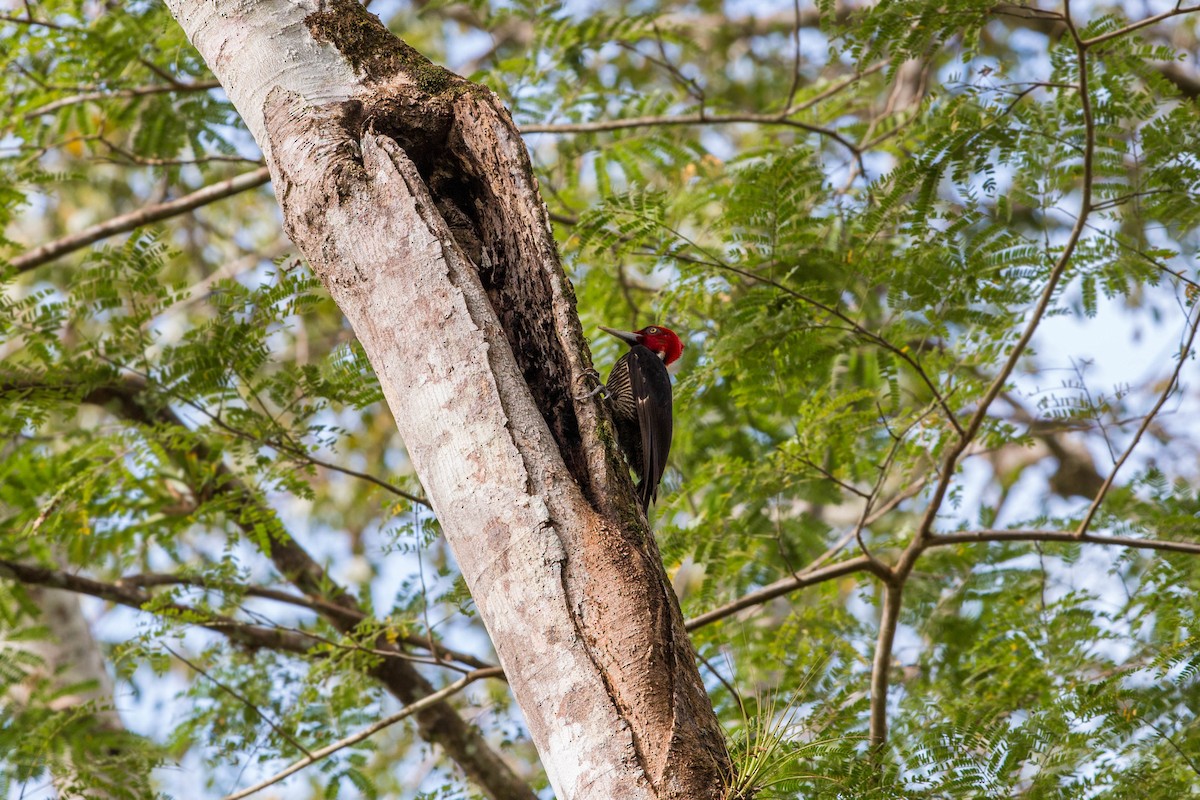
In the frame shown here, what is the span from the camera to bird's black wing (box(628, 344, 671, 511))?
3.95m

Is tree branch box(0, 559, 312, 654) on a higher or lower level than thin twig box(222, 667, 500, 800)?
higher

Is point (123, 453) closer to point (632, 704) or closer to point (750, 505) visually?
point (750, 505)

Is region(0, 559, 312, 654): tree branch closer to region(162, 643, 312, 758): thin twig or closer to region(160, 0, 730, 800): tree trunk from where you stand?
region(162, 643, 312, 758): thin twig

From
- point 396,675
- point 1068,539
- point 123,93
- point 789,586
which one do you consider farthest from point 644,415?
point 123,93

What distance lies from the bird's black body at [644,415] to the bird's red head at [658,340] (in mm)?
198

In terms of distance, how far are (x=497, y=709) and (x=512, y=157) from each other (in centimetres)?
309

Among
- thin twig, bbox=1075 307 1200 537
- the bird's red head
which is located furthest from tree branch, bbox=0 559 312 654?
thin twig, bbox=1075 307 1200 537

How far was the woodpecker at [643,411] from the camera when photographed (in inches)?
157

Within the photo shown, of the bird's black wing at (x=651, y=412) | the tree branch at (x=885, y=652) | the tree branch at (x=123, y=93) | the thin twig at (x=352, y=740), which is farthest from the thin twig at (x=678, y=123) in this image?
the thin twig at (x=352, y=740)

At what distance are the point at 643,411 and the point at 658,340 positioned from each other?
113cm

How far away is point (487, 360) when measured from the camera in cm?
250

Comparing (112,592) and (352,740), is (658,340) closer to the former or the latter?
(352,740)

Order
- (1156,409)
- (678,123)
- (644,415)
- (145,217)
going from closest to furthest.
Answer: (1156,409), (644,415), (678,123), (145,217)

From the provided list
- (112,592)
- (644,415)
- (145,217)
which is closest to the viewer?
(644,415)
